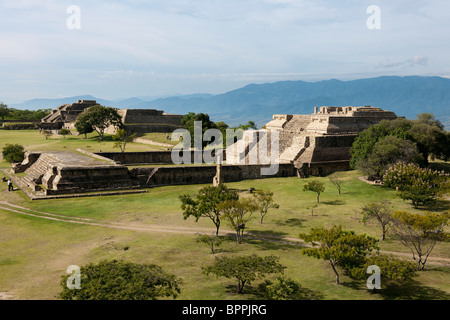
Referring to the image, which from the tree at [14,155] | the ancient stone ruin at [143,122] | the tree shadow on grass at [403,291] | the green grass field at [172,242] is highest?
the ancient stone ruin at [143,122]

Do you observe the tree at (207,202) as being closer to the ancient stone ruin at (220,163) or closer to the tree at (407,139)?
the ancient stone ruin at (220,163)

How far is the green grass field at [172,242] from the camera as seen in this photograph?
15.4 metres

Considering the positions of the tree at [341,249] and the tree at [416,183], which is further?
the tree at [416,183]

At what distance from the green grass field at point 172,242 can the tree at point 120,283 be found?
1828 millimetres

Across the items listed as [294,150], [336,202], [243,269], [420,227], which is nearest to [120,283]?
[243,269]

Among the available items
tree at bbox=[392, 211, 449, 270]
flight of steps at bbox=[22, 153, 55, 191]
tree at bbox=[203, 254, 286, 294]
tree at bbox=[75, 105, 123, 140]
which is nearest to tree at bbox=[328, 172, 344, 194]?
tree at bbox=[392, 211, 449, 270]

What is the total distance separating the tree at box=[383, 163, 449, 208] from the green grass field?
90 centimetres

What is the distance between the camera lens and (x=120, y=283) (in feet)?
40.9

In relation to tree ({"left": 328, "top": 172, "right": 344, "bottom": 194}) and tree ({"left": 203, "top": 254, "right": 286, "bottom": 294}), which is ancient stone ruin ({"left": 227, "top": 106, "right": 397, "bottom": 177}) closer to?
tree ({"left": 328, "top": 172, "right": 344, "bottom": 194})

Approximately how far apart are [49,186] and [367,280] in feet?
92.3

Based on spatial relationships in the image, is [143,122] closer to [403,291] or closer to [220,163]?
[220,163]

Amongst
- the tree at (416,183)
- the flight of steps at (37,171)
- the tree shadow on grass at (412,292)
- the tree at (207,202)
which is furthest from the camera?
the flight of steps at (37,171)

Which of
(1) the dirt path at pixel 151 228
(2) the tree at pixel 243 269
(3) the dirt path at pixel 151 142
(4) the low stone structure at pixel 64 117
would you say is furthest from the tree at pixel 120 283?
(4) the low stone structure at pixel 64 117
